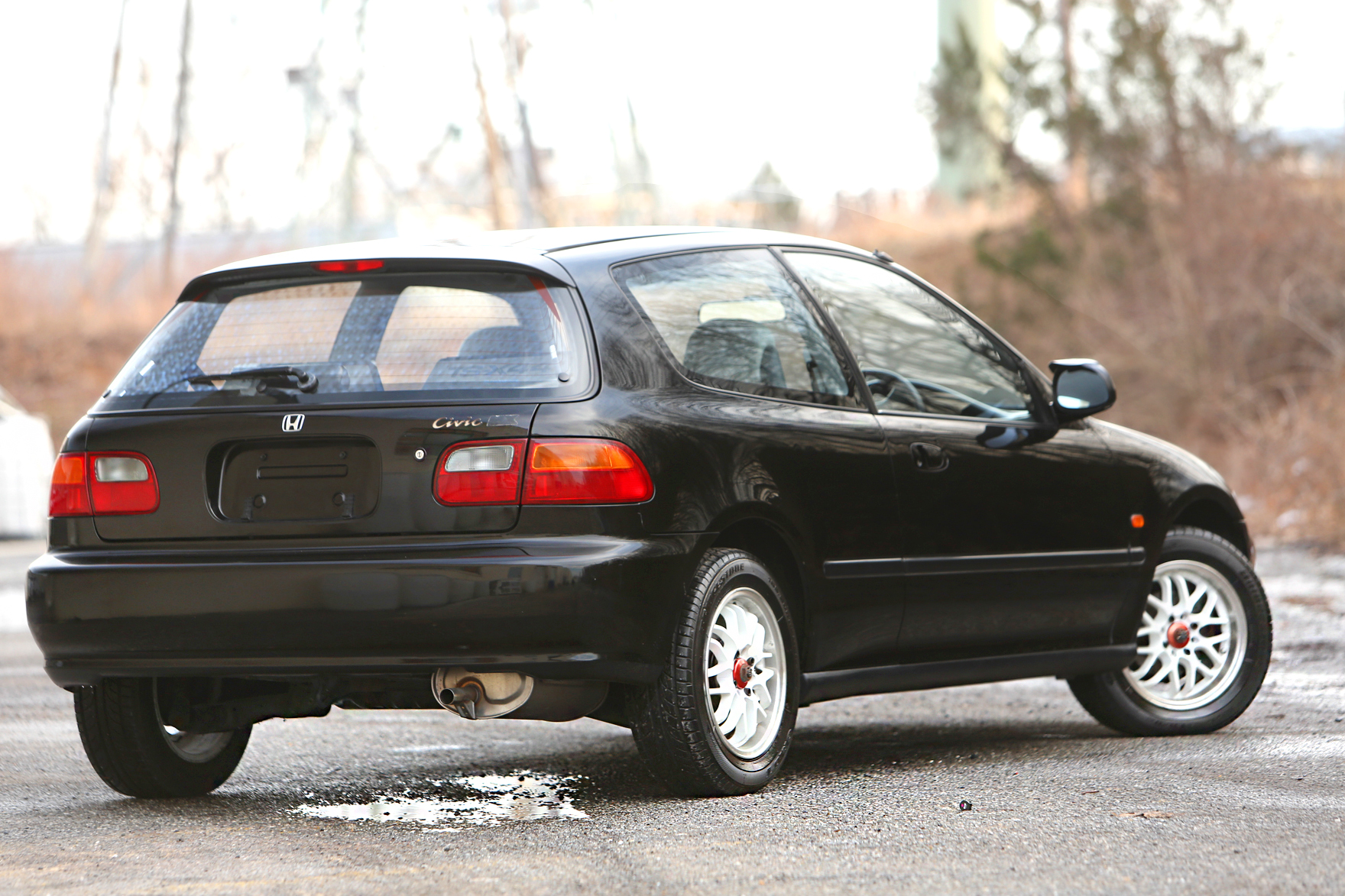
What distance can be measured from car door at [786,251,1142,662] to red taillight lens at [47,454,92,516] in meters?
2.24

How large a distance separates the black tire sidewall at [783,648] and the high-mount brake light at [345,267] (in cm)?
130

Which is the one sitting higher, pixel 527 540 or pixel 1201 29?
pixel 1201 29

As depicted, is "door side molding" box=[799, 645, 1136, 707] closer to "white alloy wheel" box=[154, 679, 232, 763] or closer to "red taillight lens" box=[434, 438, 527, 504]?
"red taillight lens" box=[434, 438, 527, 504]

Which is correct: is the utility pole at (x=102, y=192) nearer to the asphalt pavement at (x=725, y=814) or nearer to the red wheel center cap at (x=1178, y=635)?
the asphalt pavement at (x=725, y=814)

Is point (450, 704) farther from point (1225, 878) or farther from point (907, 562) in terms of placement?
point (1225, 878)

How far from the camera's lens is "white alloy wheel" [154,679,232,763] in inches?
216

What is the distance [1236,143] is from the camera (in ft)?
68.0

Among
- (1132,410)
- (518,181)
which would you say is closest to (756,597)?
(1132,410)

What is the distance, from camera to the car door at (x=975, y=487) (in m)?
5.82

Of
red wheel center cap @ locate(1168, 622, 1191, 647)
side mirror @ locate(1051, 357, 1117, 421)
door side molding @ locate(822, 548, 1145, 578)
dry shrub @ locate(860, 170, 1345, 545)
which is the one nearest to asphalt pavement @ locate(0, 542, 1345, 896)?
red wheel center cap @ locate(1168, 622, 1191, 647)

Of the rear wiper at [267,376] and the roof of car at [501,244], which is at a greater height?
the roof of car at [501,244]

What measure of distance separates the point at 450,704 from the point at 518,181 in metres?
30.8

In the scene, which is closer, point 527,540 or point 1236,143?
point 527,540

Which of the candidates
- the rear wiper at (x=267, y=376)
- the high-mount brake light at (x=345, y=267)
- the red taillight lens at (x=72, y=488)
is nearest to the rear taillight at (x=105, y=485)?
the red taillight lens at (x=72, y=488)
